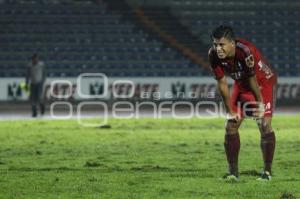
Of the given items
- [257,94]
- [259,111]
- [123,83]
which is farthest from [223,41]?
[123,83]

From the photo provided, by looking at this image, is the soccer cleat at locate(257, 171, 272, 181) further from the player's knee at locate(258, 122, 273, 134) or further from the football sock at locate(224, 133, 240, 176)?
the player's knee at locate(258, 122, 273, 134)

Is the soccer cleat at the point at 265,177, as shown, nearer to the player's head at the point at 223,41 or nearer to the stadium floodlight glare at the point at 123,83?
the player's head at the point at 223,41

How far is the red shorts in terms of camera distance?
1093 cm

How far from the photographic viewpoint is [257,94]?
10555 millimetres

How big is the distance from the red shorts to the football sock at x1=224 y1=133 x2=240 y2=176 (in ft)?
1.08

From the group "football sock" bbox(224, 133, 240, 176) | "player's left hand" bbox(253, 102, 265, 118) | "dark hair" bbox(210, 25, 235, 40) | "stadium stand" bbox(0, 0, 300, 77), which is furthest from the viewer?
"stadium stand" bbox(0, 0, 300, 77)

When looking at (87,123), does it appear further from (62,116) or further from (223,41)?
(223,41)

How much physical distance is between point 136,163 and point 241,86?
291cm

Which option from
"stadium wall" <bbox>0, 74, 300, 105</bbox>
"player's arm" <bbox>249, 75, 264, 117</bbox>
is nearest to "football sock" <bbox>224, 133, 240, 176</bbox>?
"player's arm" <bbox>249, 75, 264, 117</bbox>

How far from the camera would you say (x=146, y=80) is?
3622cm

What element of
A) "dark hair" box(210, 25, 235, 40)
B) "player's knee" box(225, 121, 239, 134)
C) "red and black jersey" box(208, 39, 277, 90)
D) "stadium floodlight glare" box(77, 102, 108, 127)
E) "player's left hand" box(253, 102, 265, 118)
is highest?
"dark hair" box(210, 25, 235, 40)

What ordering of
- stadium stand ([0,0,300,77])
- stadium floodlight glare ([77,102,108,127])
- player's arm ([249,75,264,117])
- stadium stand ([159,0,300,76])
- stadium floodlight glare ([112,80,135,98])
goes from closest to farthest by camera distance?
player's arm ([249,75,264,117]) → stadium floodlight glare ([77,102,108,127]) → stadium floodlight glare ([112,80,135,98]) → stadium stand ([0,0,300,77]) → stadium stand ([159,0,300,76])

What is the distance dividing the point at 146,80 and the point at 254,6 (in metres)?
8.69

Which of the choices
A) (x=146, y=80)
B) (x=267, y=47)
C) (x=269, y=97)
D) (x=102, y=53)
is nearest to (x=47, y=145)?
(x=269, y=97)
